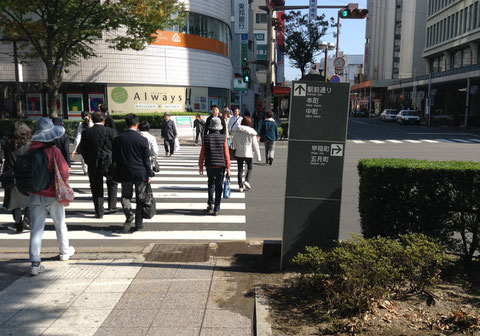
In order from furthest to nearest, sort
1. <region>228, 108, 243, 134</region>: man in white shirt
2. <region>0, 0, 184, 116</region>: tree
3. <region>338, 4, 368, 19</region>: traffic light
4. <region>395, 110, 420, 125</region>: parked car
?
1. <region>395, 110, 420, 125</region>: parked car
2. <region>0, 0, 184, 116</region>: tree
3. <region>338, 4, 368, 19</region>: traffic light
4. <region>228, 108, 243, 134</region>: man in white shirt

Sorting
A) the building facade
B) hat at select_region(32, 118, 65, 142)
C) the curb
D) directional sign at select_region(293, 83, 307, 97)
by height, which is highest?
the building facade

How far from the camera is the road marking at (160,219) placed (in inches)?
318

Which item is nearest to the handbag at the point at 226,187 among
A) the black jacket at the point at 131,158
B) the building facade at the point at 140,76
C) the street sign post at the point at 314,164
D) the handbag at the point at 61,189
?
the black jacket at the point at 131,158

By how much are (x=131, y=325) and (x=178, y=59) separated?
88.4 feet

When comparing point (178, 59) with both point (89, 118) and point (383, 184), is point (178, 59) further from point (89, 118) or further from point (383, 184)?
point (383, 184)

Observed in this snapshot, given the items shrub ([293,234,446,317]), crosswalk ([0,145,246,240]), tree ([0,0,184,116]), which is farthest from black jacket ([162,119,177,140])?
shrub ([293,234,446,317])

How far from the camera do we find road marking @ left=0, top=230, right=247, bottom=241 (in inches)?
279

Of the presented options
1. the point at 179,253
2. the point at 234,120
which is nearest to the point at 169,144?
the point at 234,120

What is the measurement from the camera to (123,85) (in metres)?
28.2

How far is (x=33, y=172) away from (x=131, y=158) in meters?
1.86

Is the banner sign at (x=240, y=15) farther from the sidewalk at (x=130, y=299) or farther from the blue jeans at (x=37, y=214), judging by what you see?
the sidewalk at (x=130, y=299)

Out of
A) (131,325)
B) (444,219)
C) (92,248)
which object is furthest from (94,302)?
(444,219)

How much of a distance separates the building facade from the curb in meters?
24.5

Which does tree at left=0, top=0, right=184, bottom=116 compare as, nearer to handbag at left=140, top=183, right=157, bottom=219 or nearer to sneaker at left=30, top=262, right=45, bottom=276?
handbag at left=140, top=183, right=157, bottom=219
